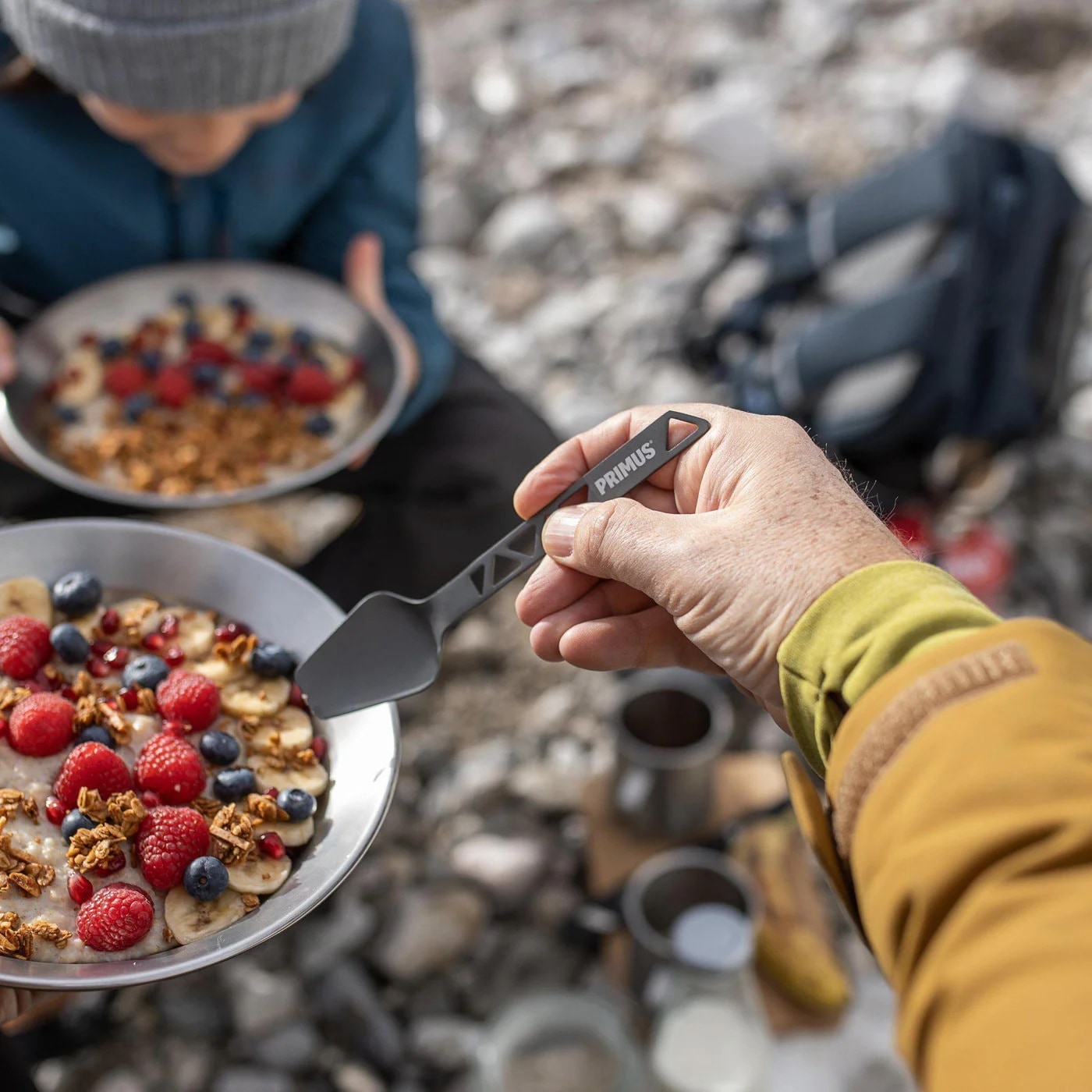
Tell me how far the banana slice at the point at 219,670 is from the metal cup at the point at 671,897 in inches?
31.7

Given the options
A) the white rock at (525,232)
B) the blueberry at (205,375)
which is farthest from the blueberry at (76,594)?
the white rock at (525,232)

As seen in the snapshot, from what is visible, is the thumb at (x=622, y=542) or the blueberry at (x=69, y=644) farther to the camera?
the blueberry at (x=69, y=644)

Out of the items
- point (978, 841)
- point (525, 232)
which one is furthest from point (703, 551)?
point (525, 232)

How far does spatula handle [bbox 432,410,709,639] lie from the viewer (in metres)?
0.97

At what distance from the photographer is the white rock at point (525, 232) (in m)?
3.08

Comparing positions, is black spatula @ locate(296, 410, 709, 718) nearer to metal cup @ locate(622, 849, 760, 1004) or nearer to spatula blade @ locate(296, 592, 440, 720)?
spatula blade @ locate(296, 592, 440, 720)

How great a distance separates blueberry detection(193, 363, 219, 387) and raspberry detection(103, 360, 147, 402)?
81mm

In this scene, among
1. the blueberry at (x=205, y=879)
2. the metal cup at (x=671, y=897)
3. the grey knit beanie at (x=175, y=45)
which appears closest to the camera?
the blueberry at (x=205, y=879)

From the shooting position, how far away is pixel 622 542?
2.94 ft

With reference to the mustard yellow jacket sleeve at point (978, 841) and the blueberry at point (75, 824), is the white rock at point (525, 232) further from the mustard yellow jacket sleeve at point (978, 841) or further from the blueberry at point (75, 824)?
the mustard yellow jacket sleeve at point (978, 841)

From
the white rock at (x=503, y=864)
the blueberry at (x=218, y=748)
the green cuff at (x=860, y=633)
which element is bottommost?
the white rock at (x=503, y=864)

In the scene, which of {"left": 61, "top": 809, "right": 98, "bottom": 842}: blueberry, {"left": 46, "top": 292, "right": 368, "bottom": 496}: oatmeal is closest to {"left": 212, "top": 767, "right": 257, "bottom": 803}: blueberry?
{"left": 61, "top": 809, "right": 98, "bottom": 842}: blueberry

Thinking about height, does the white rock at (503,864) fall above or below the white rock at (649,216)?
below

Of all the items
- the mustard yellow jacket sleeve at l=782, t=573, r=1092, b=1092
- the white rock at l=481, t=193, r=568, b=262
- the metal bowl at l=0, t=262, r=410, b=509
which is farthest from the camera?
the white rock at l=481, t=193, r=568, b=262
